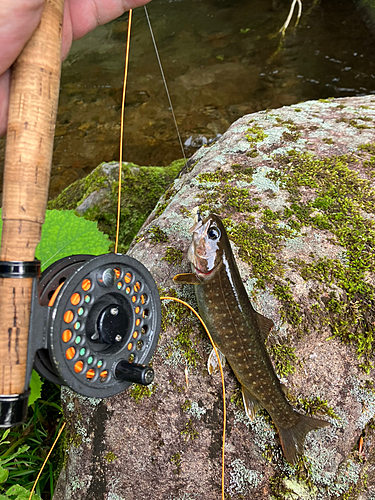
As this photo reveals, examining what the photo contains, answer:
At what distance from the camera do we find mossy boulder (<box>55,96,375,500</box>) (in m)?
2.35

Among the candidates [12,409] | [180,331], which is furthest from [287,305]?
[12,409]

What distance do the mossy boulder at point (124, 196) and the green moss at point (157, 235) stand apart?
1.51 m

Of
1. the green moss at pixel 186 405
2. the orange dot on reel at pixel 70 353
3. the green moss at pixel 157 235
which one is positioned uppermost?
the green moss at pixel 157 235

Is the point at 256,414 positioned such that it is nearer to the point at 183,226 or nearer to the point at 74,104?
the point at 183,226

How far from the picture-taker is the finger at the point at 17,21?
1.79 metres

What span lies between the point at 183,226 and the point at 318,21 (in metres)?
12.7

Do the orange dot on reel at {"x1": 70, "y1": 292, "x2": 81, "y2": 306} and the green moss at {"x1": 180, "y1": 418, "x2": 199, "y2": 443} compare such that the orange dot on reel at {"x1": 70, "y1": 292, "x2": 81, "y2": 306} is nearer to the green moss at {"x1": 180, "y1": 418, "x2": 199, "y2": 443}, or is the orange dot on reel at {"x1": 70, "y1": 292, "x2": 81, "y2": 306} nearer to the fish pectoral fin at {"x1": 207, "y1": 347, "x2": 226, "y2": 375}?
the fish pectoral fin at {"x1": 207, "y1": 347, "x2": 226, "y2": 375}

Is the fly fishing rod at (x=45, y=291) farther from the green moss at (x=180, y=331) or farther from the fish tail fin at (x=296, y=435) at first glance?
the fish tail fin at (x=296, y=435)

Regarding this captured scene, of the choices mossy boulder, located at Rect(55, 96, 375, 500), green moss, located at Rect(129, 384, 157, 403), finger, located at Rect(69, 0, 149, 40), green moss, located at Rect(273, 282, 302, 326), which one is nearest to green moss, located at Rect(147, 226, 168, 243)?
mossy boulder, located at Rect(55, 96, 375, 500)

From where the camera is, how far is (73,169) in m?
7.71

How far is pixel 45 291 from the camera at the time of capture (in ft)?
5.95

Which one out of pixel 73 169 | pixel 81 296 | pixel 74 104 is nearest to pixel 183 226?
pixel 81 296

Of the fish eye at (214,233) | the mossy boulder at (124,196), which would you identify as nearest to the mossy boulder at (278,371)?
the fish eye at (214,233)

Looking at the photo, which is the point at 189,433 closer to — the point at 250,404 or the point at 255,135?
the point at 250,404
